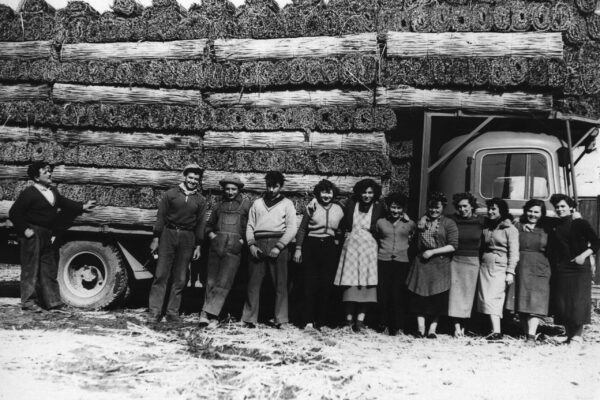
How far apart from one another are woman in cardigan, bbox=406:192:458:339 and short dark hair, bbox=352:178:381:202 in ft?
2.21

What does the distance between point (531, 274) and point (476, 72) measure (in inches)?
111

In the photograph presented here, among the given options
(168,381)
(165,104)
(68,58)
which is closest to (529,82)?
(165,104)

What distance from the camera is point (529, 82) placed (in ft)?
26.8

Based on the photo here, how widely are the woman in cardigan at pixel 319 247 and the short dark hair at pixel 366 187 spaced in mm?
287

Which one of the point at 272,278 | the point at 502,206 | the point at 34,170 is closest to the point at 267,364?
the point at 272,278

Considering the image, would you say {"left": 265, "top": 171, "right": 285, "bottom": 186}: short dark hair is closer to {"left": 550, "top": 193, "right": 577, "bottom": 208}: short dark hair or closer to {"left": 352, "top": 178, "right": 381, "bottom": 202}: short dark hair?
{"left": 352, "top": 178, "right": 381, "bottom": 202}: short dark hair

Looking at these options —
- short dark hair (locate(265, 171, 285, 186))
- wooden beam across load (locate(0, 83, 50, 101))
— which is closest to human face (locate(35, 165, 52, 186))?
wooden beam across load (locate(0, 83, 50, 101))

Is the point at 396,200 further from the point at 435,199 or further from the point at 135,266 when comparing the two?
the point at 135,266

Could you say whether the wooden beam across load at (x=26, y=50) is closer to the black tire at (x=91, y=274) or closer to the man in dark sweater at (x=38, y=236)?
the man in dark sweater at (x=38, y=236)

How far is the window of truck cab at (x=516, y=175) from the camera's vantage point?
7.96 metres

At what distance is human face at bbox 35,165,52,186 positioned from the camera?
27.6ft

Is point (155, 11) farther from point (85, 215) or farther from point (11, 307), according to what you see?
point (11, 307)

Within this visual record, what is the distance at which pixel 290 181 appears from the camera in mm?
8625

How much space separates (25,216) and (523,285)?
654 cm
